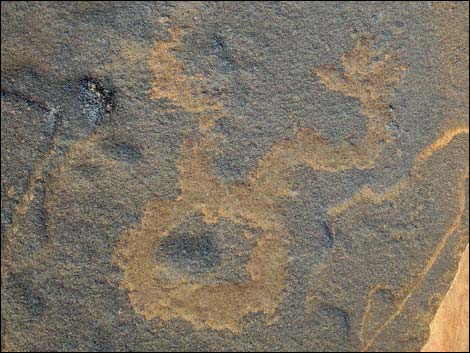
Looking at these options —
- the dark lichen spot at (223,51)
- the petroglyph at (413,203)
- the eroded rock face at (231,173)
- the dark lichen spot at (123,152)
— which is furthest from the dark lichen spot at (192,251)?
the dark lichen spot at (223,51)

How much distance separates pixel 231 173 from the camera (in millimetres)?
2217

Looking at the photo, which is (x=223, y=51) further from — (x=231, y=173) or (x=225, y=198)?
(x=225, y=198)

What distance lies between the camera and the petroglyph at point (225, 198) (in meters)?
2.20

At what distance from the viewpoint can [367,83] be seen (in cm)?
228

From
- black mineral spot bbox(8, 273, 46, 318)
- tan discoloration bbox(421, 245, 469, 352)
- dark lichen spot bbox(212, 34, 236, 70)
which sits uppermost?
dark lichen spot bbox(212, 34, 236, 70)

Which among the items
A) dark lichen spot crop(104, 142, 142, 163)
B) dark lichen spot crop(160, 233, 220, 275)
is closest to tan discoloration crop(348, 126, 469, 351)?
dark lichen spot crop(160, 233, 220, 275)

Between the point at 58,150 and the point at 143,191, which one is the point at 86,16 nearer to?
the point at 58,150

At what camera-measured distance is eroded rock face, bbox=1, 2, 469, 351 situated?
216cm

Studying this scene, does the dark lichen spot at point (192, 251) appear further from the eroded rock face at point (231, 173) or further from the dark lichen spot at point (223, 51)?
the dark lichen spot at point (223, 51)

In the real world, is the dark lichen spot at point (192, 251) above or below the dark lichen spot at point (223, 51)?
below

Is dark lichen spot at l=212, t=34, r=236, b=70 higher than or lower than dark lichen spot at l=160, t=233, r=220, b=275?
higher

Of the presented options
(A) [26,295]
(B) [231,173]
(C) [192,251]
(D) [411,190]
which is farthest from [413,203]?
(A) [26,295]

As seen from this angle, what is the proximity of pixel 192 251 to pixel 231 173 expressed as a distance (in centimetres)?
41

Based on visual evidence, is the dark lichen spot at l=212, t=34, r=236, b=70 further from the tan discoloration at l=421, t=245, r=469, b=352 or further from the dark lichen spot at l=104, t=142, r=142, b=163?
the tan discoloration at l=421, t=245, r=469, b=352
